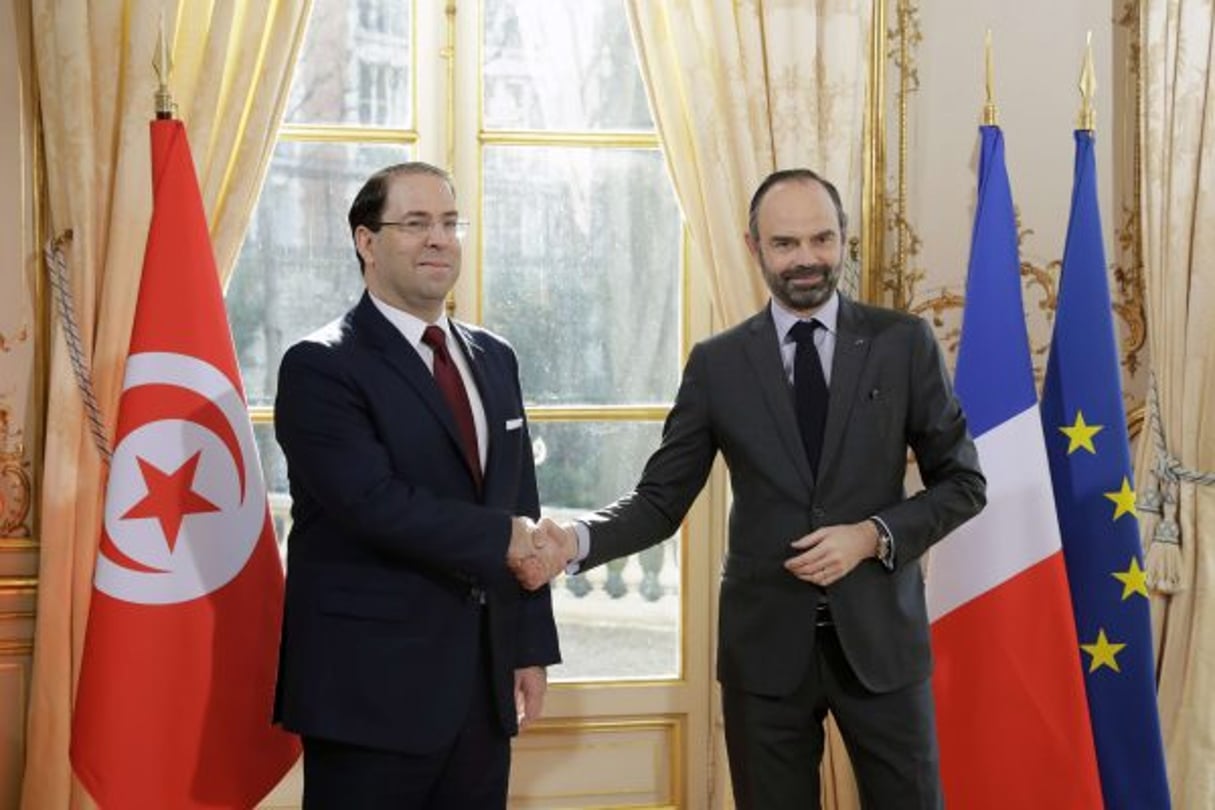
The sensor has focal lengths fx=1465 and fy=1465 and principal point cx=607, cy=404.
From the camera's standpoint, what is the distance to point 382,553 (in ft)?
7.27

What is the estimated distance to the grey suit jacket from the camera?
90.5 inches

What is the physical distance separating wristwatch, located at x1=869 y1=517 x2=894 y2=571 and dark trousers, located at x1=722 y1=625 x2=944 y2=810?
146 mm

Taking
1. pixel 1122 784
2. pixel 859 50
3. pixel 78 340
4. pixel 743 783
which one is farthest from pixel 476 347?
pixel 1122 784

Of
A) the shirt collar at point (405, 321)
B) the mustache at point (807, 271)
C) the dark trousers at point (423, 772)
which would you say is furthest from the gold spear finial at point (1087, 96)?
the dark trousers at point (423, 772)

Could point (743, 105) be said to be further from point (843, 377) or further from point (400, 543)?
point (400, 543)

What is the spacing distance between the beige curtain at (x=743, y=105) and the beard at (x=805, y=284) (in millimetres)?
789

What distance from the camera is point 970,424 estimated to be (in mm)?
2986

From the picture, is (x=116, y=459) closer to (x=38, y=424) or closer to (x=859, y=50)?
(x=38, y=424)

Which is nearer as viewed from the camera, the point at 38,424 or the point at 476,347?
the point at 476,347

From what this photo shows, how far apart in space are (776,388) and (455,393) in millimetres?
518

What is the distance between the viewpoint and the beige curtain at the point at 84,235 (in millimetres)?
3021

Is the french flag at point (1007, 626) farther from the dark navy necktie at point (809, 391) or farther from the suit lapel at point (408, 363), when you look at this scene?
the suit lapel at point (408, 363)

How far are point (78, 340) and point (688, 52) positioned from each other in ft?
4.71

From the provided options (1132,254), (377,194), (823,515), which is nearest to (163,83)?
(377,194)
